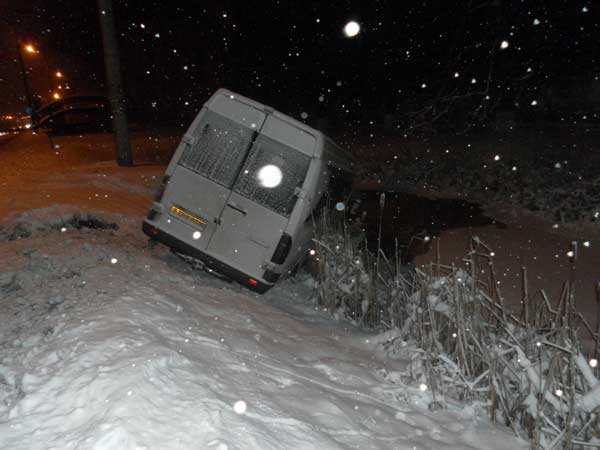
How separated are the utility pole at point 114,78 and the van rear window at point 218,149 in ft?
21.7

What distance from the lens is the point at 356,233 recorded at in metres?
8.96

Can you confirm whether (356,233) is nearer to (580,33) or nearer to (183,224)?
(183,224)

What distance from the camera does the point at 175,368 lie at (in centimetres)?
325

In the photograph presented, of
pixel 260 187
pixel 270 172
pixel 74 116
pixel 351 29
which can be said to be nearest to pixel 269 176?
pixel 270 172

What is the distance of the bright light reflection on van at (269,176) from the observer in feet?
21.8

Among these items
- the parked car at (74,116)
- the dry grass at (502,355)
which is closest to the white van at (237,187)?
the dry grass at (502,355)

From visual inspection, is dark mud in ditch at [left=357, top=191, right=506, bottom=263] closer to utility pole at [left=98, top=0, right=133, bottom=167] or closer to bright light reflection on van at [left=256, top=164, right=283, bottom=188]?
bright light reflection on van at [left=256, top=164, right=283, bottom=188]

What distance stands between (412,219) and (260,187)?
25.5 ft

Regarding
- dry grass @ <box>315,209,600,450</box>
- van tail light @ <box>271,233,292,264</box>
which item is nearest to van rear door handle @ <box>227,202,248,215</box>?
van tail light @ <box>271,233,292,264</box>

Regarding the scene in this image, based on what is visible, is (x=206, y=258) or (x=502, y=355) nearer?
(x=502, y=355)

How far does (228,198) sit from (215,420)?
420cm

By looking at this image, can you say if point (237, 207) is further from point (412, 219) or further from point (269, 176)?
point (412, 219)

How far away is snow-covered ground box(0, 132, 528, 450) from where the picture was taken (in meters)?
2.66

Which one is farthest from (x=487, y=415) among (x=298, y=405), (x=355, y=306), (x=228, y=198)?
(x=228, y=198)
